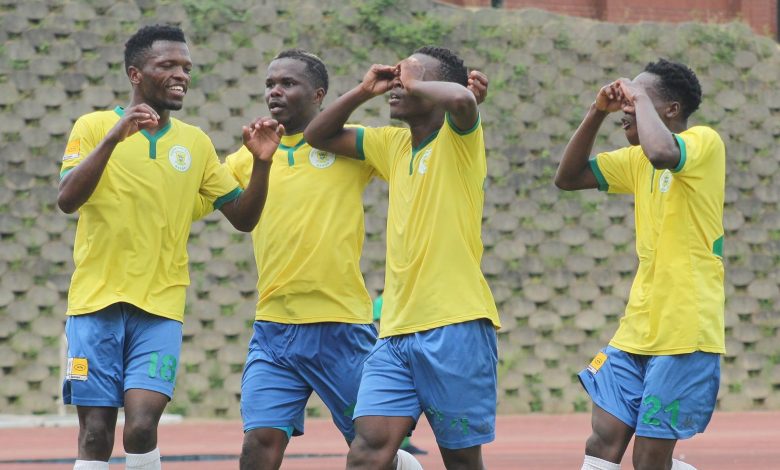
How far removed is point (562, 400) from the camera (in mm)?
17172

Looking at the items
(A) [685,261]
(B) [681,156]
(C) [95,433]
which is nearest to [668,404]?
(A) [685,261]

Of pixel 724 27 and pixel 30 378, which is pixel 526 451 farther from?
pixel 724 27

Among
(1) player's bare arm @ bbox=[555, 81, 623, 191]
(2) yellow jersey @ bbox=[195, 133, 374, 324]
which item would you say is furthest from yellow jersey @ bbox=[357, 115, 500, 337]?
(1) player's bare arm @ bbox=[555, 81, 623, 191]

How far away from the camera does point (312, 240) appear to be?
6.75 m

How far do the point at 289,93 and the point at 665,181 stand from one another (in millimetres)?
1948

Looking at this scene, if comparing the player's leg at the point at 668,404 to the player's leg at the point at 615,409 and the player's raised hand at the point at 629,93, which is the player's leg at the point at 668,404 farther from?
the player's raised hand at the point at 629,93

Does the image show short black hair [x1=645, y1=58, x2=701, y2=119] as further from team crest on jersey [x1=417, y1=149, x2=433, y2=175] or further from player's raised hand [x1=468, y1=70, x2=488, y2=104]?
team crest on jersey [x1=417, y1=149, x2=433, y2=175]

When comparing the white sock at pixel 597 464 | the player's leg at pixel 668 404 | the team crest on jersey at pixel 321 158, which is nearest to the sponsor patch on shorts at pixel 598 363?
the player's leg at pixel 668 404

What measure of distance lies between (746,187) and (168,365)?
13147 millimetres

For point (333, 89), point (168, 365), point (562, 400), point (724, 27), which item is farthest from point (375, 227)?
point (168, 365)

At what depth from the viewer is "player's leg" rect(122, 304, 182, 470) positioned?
20.2 feet

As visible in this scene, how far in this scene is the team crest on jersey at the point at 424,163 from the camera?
20.0ft

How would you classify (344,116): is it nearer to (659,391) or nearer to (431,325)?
(431,325)

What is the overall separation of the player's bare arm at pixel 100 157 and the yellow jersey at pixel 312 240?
91 cm
